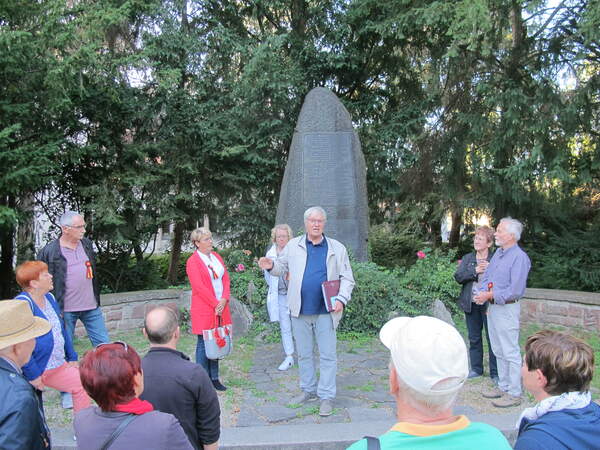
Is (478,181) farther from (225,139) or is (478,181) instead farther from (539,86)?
(225,139)

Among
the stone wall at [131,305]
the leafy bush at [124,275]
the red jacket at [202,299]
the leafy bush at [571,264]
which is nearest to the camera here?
the red jacket at [202,299]

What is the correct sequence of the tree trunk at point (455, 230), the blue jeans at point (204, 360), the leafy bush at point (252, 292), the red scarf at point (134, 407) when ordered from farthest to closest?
the tree trunk at point (455, 230)
the leafy bush at point (252, 292)
the blue jeans at point (204, 360)
the red scarf at point (134, 407)

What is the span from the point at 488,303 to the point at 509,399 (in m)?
0.87

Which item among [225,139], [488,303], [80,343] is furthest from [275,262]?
[225,139]

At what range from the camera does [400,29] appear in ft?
30.5

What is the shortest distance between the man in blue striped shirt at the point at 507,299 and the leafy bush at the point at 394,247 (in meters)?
8.33

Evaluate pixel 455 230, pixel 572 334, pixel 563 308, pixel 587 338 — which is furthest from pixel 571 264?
pixel 455 230

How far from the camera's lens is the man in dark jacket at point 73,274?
16.0 ft

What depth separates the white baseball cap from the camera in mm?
1474

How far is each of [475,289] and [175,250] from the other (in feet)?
27.7

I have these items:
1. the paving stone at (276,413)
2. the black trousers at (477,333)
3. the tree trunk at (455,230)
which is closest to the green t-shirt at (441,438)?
the paving stone at (276,413)

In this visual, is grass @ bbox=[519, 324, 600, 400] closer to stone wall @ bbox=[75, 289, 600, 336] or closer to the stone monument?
stone wall @ bbox=[75, 289, 600, 336]

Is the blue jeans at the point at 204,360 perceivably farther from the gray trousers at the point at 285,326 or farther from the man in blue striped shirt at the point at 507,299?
the man in blue striped shirt at the point at 507,299

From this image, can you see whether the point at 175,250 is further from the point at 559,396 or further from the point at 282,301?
the point at 559,396
